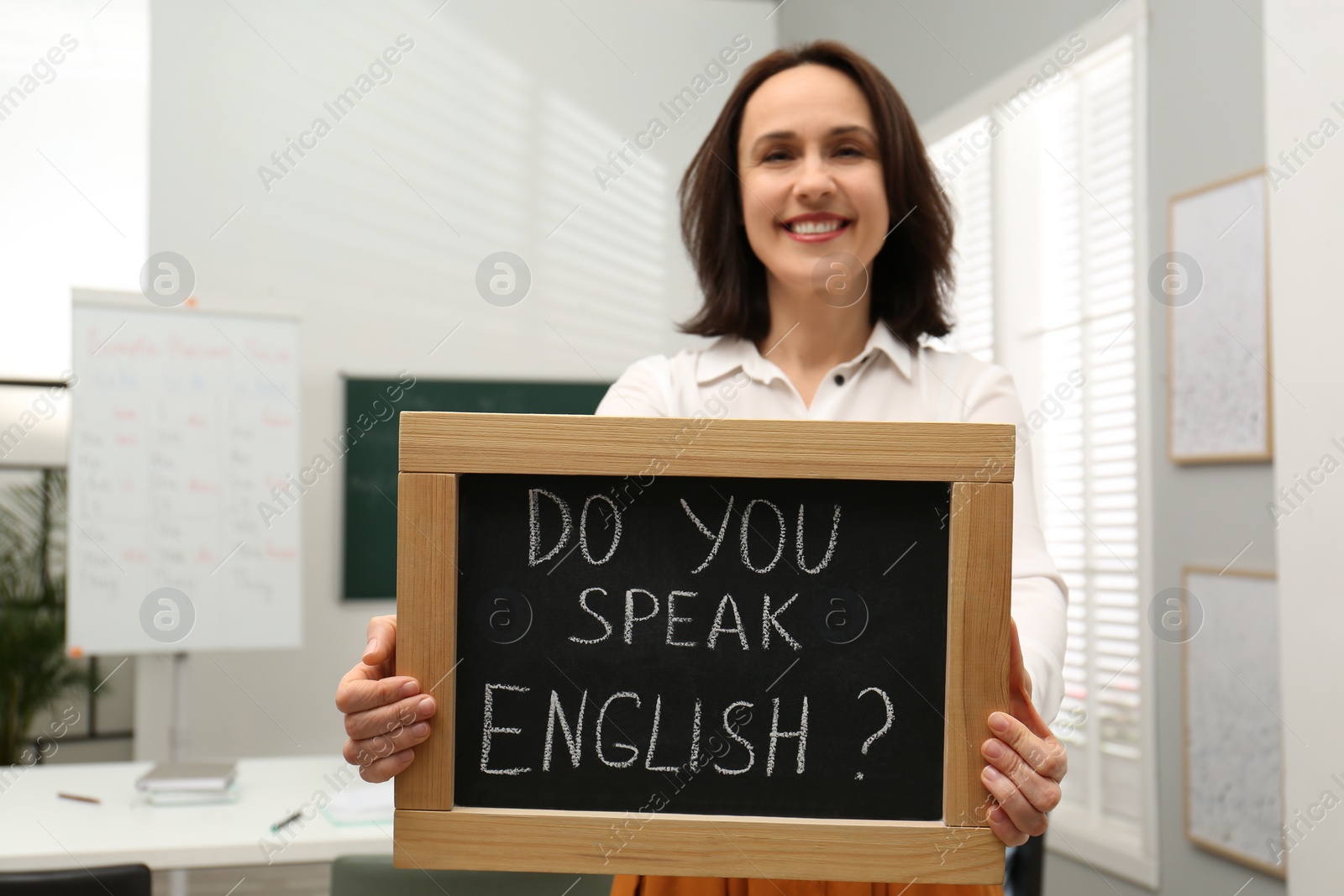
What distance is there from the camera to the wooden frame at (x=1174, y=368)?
218 centimetres

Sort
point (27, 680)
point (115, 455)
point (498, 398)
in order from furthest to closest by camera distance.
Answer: point (498, 398) → point (27, 680) → point (115, 455)

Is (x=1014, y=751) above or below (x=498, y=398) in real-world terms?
below

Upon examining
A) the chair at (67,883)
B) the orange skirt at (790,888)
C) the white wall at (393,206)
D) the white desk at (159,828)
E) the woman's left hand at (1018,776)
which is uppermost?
the white wall at (393,206)

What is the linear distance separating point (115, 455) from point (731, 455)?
10.4 feet

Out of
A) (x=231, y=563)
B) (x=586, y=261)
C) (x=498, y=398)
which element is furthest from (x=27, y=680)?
(x=586, y=261)

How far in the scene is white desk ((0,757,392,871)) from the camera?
196cm

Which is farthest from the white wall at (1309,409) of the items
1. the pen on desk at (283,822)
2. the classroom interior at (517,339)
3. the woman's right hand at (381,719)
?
the pen on desk at (283,822)

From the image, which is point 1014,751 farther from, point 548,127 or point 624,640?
point 548,127

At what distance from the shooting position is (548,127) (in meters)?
4.50

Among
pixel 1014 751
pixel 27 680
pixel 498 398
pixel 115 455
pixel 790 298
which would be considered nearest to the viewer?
pixel 1014 751

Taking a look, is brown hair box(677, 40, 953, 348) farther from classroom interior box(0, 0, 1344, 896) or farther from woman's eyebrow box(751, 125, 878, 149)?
classroom interior box(0, 0, 1344, 896)

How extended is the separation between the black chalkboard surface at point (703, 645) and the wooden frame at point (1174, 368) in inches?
62.9

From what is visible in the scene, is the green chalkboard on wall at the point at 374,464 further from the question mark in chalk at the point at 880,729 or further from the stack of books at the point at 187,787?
the question mark in chalk at the point at 880,729

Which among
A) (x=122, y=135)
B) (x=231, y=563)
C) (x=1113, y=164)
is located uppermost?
(x=122, y=135)
